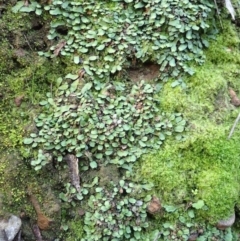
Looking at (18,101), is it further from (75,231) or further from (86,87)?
(75,231)

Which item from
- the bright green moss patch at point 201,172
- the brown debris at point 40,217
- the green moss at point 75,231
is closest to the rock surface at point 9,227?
the brown debris at point 40,217

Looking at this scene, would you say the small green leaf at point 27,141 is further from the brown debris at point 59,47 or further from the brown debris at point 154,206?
the brown debris at point 154,206

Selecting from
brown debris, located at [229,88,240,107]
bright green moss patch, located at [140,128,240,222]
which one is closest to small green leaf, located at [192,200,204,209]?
bright green moss patch, located at [140,128,240,222]

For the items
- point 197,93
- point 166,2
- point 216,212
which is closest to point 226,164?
point 216,212

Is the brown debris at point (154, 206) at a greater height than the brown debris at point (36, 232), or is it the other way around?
the brown debris at point (154, 206)

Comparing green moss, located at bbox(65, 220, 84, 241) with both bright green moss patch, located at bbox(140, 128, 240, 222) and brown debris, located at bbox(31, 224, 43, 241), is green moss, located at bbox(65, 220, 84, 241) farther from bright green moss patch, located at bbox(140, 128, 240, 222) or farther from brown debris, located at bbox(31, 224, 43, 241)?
bright green moss patch, located at bbox(140, 128, 240, 222)

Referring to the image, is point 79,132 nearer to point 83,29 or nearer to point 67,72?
point 67,72
